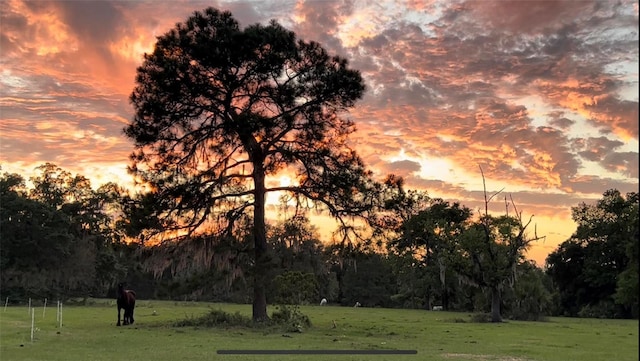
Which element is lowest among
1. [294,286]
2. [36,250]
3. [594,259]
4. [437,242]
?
[294,286]

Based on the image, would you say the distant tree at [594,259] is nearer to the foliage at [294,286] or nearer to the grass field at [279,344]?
the grass field at [279,344]

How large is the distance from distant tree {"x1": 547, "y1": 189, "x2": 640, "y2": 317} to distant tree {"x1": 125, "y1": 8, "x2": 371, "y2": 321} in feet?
125

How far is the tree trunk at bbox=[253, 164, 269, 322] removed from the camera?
79.7ft

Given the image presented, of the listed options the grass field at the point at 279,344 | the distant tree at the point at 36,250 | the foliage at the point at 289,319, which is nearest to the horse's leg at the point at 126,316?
the grass field at the point at 279,344

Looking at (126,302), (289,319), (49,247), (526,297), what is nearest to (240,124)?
(289,319)

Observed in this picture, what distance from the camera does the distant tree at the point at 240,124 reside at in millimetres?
24359

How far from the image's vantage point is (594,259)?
193ft

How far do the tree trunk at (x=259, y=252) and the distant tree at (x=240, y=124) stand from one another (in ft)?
0.15

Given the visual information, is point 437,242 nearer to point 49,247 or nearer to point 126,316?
point 126,316

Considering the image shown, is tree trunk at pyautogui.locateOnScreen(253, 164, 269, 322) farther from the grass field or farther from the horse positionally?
the horse

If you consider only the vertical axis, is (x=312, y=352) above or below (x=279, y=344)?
above

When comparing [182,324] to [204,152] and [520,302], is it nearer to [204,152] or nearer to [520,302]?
[204,152]

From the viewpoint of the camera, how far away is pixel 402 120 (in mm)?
28734

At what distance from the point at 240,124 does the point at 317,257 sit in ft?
25.4
